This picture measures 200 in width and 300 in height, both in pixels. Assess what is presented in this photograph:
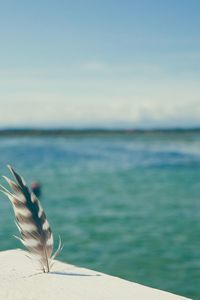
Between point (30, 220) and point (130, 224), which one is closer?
point (30, 220)

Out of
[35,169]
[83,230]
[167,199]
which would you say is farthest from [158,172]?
[83,230]

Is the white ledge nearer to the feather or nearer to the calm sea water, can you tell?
the feather

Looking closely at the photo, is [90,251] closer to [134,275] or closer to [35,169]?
[134,275]

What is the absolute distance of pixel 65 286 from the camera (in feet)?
12.9

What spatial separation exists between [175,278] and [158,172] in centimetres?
2191

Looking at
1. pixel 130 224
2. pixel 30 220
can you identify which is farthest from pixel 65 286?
pixel 130 224

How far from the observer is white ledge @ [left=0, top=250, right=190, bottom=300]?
372cm

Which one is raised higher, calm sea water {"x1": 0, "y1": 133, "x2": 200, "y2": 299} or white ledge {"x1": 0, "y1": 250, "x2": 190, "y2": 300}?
white ledge {"x1": 0, "y1": 250, "x2": 190, "y2": 300}

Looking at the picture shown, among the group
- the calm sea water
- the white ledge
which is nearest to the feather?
the white ledge

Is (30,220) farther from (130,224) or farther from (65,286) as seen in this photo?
(130,224)

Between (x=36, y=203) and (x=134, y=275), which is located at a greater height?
(x=36, y=203)

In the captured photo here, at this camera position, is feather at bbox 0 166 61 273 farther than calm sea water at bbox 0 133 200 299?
No

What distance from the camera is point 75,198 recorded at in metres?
19.9

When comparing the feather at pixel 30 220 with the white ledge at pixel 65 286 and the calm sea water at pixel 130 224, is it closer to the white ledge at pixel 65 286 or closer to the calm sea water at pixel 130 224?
the white ledge at pixel 65 286
